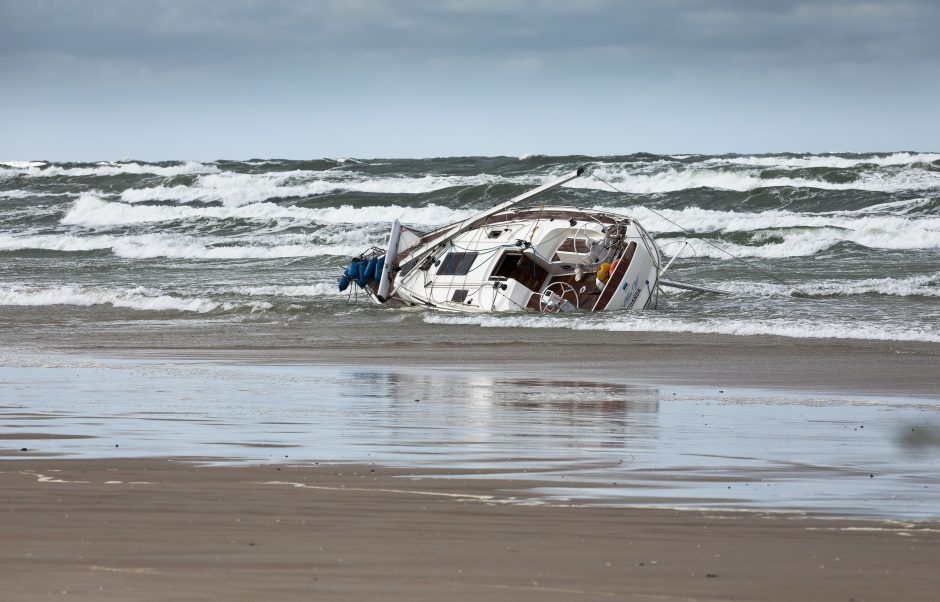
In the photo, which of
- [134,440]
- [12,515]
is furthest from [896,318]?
[12,515]

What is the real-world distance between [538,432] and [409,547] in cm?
341

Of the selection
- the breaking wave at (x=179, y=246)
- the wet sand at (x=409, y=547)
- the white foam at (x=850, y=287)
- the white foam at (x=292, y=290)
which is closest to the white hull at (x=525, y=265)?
the white foam at (x=292, y=290)

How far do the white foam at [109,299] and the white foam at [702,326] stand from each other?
17.0 ft

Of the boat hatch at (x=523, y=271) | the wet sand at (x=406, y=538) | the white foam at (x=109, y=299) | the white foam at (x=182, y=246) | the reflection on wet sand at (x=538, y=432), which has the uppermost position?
the wet sand at (x=406, y=538)

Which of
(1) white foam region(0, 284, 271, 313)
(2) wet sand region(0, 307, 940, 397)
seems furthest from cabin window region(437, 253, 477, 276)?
(1) white foam region(0, 284, 271, 313)

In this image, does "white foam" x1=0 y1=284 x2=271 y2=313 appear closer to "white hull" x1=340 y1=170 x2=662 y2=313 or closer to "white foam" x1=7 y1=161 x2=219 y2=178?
"white hull" x1=340 y1=170 x2=662 y2=313

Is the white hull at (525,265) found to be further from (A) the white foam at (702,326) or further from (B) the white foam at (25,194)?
(B) the white foam at (25,194)

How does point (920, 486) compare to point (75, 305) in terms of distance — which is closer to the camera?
point (920, 486)

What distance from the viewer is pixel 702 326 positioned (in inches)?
682

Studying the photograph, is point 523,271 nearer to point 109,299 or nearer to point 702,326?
point 702,326

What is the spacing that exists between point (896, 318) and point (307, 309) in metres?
10.4

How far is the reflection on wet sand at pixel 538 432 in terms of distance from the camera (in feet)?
20.8

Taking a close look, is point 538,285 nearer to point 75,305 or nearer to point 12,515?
point 75,305

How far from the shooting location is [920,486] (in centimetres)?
635
